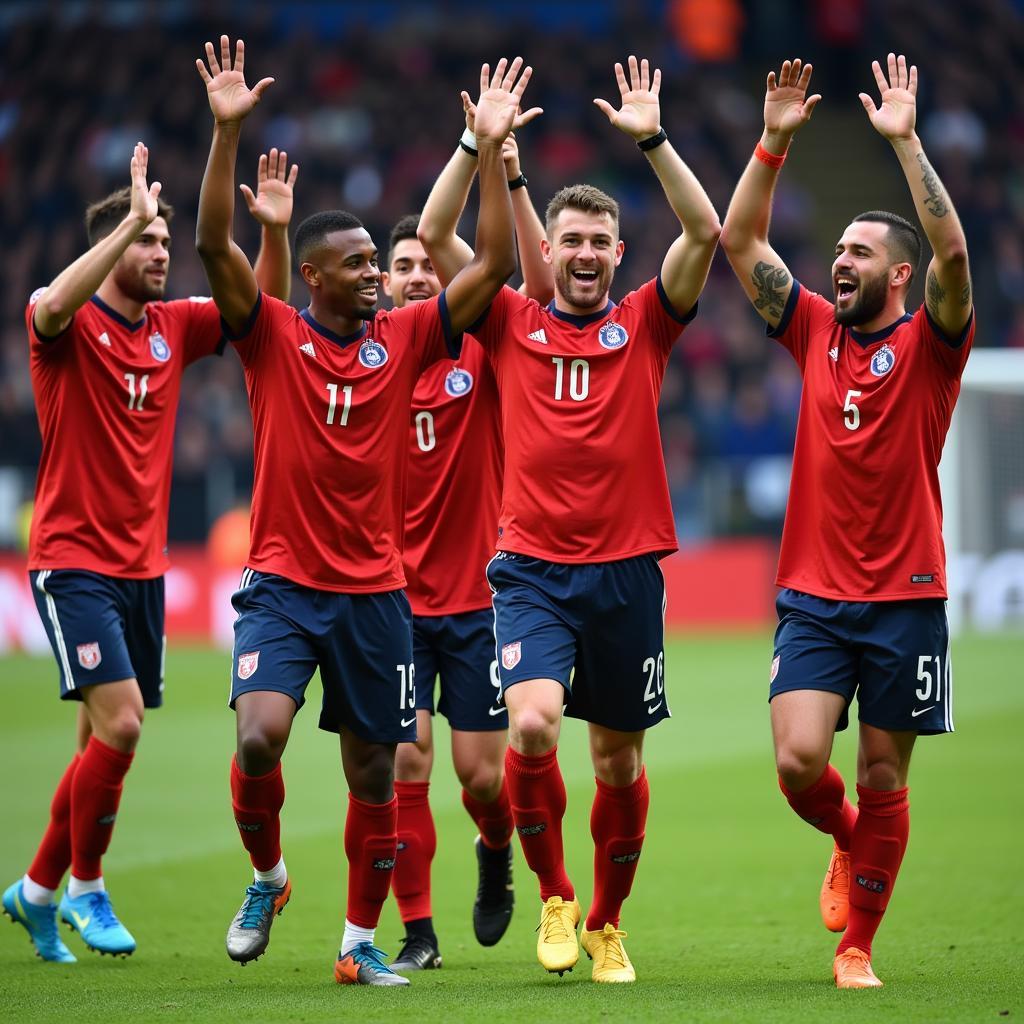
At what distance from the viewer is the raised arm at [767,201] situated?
6277 mm

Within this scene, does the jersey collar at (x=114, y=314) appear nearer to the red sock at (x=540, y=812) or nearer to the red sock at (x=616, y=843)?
the red sock at (x=540, y=812)

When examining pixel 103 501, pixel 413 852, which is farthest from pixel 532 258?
pixel 413 852

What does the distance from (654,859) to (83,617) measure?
3.81 m

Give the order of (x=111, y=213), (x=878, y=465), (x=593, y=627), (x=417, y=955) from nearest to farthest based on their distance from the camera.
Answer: (x=878, y=465) < (x=593, y=627) < (x=417, y=955) < (x=111, y=213)

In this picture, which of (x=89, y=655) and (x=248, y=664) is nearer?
(x=248, y=664)

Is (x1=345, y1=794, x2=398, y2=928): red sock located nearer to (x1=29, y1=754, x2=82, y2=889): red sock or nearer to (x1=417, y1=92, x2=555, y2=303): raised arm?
(x1=29, y1=754, x2=82, y2=889): red sock

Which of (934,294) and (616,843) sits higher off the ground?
(934,294)

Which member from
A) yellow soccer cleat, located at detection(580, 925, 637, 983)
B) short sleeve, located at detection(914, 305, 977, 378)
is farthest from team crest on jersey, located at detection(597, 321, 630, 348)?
yellow soccer cleat, located at detection(580, 925, 637, 983)

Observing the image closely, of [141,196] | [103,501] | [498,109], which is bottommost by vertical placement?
[103,501]

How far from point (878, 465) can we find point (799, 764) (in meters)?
1.10

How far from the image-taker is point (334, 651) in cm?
607

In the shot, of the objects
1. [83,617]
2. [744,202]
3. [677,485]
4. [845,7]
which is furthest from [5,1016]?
[845,7]

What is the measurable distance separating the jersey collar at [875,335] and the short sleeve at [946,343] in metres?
0.12

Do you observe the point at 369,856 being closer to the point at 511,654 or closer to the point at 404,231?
the point at 511,654
